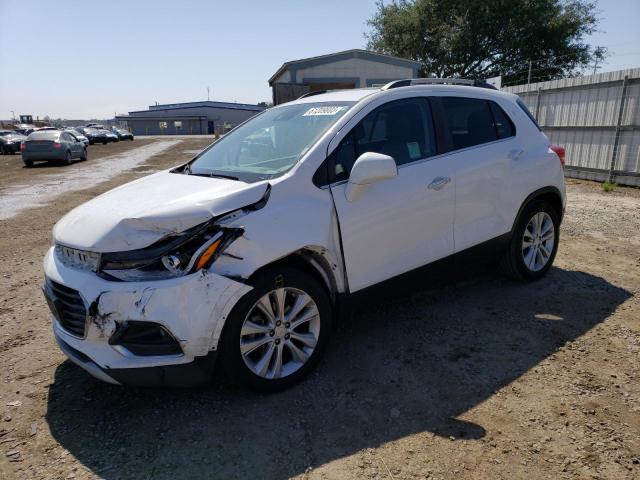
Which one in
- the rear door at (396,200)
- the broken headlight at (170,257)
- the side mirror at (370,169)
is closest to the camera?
the broken headlight at (170,257)

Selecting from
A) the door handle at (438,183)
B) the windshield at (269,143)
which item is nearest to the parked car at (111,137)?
the windshield at (269,143)

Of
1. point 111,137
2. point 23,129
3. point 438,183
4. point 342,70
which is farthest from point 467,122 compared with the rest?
point 23,129

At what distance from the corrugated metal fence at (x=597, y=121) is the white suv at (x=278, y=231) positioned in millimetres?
7860

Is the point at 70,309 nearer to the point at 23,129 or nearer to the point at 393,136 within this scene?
the point at 393,136

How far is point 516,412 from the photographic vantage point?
2.79 metres

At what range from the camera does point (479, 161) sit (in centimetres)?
399

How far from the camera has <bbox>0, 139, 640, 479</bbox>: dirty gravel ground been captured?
7.97 ft

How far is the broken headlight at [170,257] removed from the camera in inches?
102

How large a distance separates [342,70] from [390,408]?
65.8ft

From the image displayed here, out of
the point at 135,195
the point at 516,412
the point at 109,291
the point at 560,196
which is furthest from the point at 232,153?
the point at 560,196

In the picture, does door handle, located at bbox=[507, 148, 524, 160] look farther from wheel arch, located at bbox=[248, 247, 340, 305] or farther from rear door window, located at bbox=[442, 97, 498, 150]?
wheel arch, located at bbox=[248, 247, 340, 305]

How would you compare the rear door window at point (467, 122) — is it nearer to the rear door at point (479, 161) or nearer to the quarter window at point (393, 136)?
the rear door at point (479, 161)

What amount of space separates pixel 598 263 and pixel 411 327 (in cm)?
291

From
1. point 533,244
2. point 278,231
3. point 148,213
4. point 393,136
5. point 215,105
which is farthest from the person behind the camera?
point 215,105
